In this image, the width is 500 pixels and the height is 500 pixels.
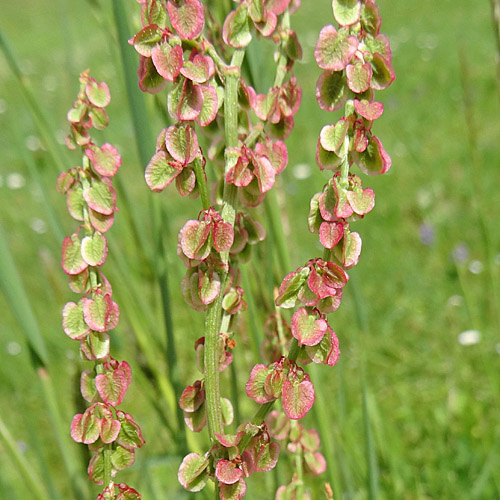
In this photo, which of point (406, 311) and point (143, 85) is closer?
point (143, 85)

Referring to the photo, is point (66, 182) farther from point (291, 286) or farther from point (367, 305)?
point (367, 305)

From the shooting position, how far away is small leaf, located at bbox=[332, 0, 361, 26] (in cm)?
32

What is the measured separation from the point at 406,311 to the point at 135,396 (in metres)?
0.78

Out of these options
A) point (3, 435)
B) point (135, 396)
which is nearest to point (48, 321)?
point (135, 396)

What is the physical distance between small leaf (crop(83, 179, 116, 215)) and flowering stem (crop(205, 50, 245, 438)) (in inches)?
2.7

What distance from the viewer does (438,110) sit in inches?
123

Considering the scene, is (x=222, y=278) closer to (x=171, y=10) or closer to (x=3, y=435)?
(x=171, y=10)

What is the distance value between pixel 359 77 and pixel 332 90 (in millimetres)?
26

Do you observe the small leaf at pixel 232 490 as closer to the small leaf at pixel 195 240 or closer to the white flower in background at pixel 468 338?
the small leaf at pixel 195 240

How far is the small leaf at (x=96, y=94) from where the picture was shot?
0.39 meters

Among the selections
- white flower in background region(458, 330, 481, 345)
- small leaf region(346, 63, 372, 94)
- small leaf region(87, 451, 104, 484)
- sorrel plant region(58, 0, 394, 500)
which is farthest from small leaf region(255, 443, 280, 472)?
white flower in background region(458, 330, 481, 345)

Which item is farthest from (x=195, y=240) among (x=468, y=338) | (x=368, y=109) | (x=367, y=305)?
(x=367, y=305)

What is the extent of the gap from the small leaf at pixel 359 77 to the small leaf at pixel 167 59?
0.09 meters

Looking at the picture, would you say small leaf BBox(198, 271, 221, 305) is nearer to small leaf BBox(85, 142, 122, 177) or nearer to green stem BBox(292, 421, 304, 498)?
small leaf BBox(85, 142, 122, 177)
